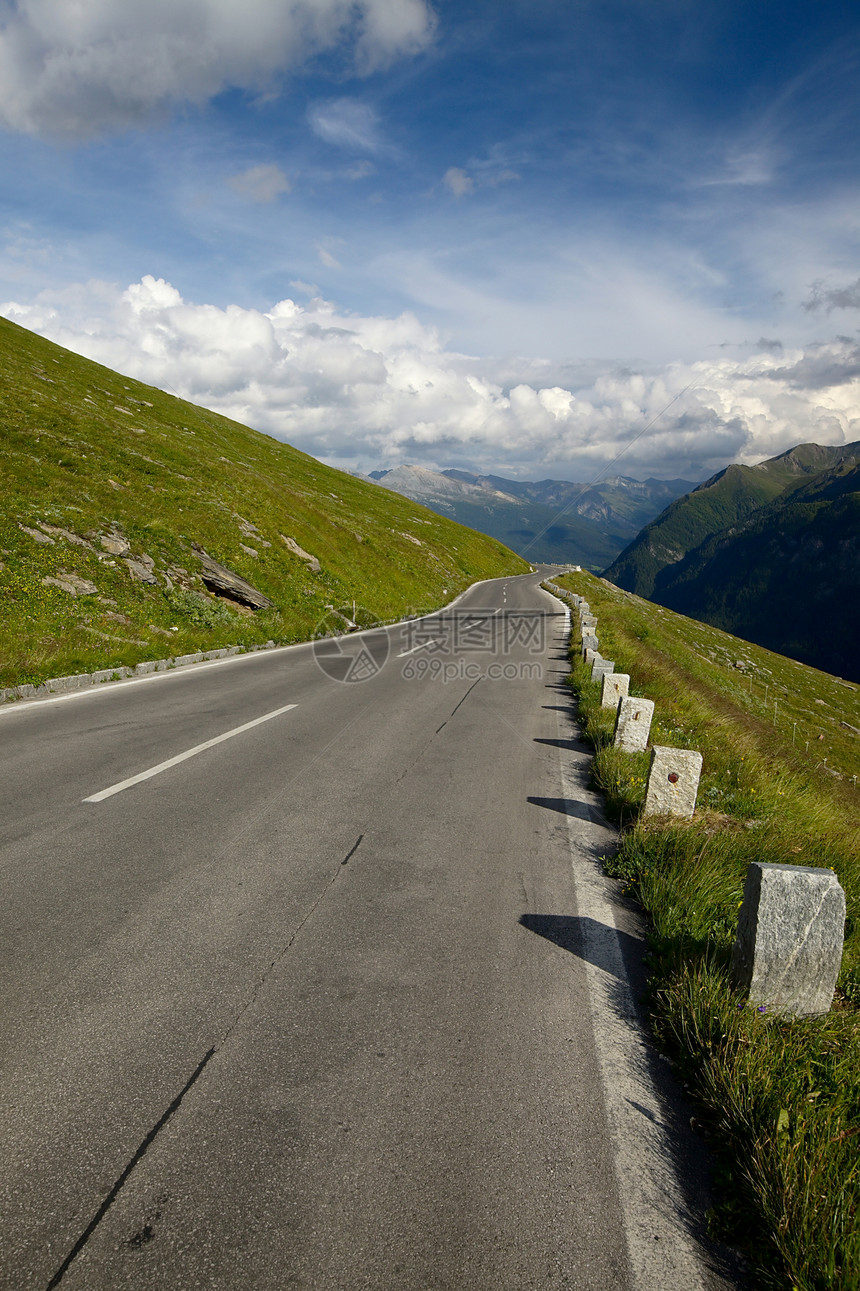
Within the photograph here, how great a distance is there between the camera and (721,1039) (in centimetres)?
311

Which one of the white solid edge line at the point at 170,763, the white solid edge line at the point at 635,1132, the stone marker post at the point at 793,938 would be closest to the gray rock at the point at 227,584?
the white solid edge line at the point at 170,763

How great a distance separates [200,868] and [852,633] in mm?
233703

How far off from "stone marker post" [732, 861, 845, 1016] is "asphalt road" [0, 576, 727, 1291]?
2.68 feet

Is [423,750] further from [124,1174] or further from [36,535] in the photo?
[36,535]

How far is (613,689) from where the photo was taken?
33.3 feet

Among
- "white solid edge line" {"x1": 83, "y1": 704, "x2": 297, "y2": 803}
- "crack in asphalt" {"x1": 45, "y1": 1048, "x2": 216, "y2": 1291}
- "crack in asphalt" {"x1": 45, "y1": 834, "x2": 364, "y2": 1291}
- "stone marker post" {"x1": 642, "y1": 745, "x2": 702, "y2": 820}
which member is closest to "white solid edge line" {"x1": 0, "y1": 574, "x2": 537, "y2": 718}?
"white solid edge line" {"x1": 83, "y1": 704, "x2": 297, "y2": 803}

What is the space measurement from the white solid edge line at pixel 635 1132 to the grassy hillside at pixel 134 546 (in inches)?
408

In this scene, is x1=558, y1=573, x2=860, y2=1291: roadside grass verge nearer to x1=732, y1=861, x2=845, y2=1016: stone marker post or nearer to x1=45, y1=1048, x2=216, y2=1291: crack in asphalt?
x1=732, y1=861, x2=845, y2=1016: stone marker post

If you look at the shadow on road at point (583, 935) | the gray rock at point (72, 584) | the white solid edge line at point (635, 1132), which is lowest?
the white solid edge line at point (635, 1132)

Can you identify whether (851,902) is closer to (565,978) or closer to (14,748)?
(565,978)

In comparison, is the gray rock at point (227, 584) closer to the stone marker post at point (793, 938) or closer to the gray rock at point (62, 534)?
the gray rock at point (62, 534)

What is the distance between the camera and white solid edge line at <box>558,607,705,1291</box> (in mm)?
2172

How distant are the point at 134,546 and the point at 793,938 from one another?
19.2m

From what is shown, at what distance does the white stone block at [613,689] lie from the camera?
33.0 feet
